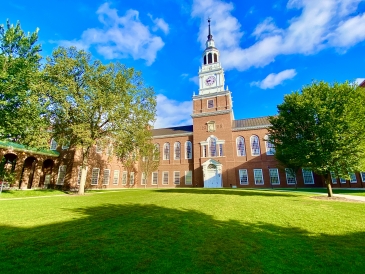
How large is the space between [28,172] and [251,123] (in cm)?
3383

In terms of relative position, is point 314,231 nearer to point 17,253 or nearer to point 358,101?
point 17,253

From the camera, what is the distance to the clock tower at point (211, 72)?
1385 inches

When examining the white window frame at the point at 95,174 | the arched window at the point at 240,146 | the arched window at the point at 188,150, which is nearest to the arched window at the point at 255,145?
the arched window at the point at 240,146

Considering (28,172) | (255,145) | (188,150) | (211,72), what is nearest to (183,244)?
(28,172)

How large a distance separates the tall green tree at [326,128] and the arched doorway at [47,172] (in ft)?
96.8

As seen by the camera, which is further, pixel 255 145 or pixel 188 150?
pixel 188 150

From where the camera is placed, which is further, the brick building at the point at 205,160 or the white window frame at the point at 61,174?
the white window frame at the point at 61,174

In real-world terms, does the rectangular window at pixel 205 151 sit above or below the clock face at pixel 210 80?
below

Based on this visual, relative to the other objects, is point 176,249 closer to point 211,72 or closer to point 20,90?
point 20,90

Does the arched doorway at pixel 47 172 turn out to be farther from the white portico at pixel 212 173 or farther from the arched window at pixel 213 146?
the arched window at pixel 213 146

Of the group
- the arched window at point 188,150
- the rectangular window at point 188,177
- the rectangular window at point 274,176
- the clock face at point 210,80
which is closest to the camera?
the rectangular window at point 274,176

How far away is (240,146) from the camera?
105 feet

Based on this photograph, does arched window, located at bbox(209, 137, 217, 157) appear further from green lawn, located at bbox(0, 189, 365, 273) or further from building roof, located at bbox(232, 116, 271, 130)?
green lawn, located at bbox(0, 189, 365, 273)

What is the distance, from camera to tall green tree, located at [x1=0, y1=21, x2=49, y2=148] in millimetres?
13305
